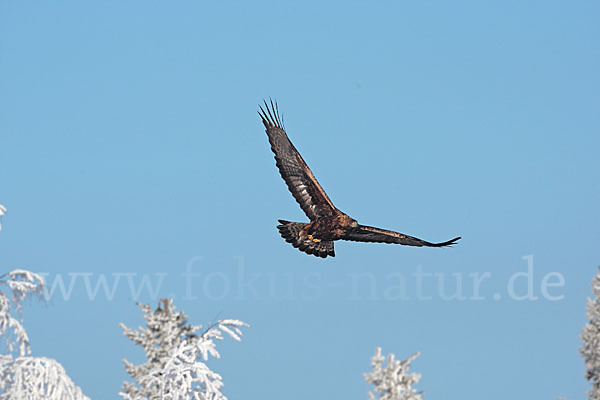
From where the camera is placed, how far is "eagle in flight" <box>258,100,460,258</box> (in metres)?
21.0

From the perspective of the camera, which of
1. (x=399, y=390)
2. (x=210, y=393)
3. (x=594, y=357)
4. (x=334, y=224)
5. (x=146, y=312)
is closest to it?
(x=210, y=393)

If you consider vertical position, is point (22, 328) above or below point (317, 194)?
Result: below

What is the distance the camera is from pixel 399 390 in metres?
28.7

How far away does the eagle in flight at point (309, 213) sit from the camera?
826 inches

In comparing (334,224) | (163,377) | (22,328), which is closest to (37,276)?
(22,328)

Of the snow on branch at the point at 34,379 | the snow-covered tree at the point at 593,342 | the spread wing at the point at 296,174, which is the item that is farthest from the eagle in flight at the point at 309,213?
the snow-covered tree at the point at 593,342

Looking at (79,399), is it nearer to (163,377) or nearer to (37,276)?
(37,276)

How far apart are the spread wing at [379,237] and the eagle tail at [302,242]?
0.55 metres

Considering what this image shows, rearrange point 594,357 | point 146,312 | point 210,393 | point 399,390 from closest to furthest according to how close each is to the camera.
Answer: point 210,393 < point 399,390 < point 146,312 < point 594,357

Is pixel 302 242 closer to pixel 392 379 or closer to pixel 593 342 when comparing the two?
pixel 392 379

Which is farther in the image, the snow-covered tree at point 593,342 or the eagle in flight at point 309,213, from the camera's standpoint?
the snow-covered tree at point 593,342

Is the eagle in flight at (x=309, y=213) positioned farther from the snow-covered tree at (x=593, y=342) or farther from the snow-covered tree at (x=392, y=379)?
the snow-covered tree at (x=593, y=342)

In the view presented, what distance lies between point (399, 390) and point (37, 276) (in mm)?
16779

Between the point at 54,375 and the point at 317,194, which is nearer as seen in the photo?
the point at 54,375
